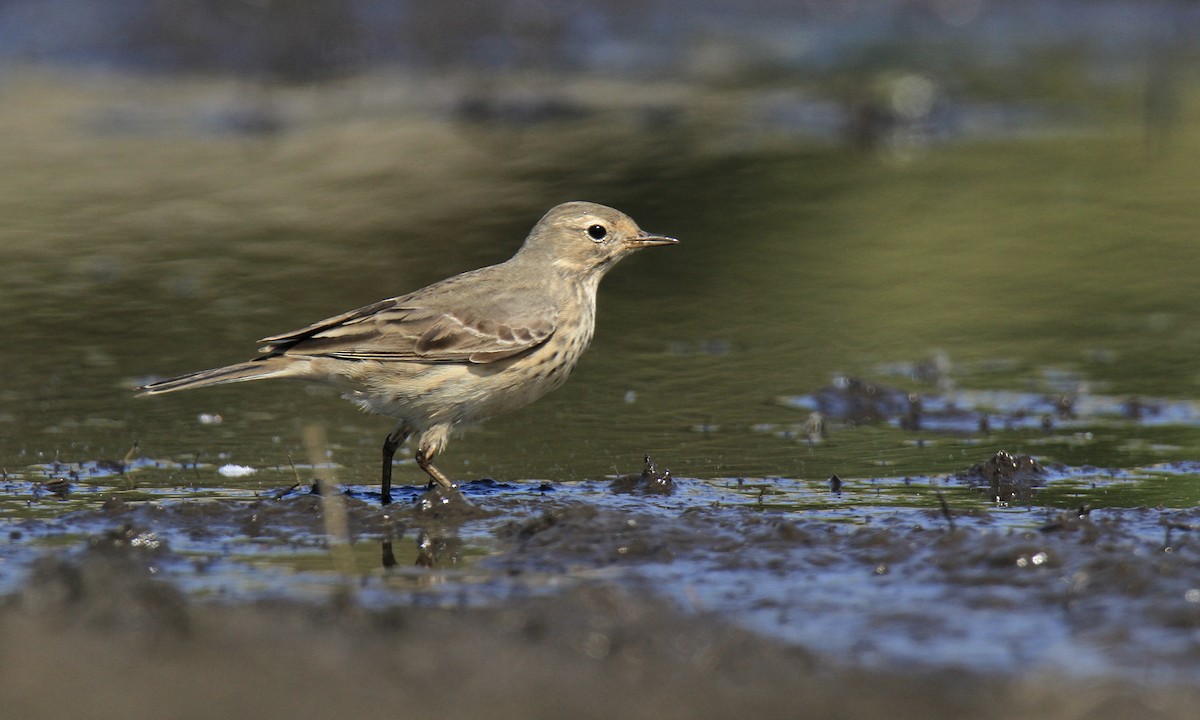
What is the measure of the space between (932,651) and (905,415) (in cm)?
356

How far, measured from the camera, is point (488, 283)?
7316 mm

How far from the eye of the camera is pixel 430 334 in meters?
6.92

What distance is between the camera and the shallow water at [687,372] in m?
5.40

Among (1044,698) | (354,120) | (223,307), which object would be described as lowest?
(1044,698)

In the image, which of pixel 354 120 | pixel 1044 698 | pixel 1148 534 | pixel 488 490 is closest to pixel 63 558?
pixel 488 490

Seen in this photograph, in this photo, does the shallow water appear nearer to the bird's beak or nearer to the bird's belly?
the bird's belly

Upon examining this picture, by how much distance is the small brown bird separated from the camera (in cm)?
682

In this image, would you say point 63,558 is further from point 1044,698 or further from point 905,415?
point 905,415

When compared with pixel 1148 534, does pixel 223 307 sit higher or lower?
higher

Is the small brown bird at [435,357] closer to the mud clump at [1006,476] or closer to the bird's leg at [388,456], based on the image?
the bird's leg at [388,456]

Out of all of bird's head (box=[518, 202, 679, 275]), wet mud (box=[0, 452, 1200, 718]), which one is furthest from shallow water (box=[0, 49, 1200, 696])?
bird's head (box=[518, 202, 679, 275])

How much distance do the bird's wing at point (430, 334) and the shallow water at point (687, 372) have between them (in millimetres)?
606

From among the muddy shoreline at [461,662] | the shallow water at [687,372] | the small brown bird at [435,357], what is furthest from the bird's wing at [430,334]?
the muddy shoreline at [461,662]

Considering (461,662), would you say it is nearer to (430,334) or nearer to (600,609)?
(600,609)
